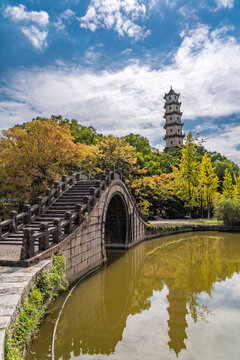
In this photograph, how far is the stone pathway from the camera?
3838mm

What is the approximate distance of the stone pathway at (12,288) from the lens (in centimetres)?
384

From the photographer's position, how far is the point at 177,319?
711 centimetres

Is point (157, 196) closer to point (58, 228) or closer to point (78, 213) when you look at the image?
point (78, 213)

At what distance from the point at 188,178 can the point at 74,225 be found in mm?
21654

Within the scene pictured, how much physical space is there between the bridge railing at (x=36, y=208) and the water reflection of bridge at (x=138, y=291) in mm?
3611

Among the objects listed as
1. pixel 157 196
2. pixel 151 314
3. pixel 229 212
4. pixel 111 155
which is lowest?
pixel 151 314

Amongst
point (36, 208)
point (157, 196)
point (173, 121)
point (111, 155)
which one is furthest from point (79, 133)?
point (173, 121)

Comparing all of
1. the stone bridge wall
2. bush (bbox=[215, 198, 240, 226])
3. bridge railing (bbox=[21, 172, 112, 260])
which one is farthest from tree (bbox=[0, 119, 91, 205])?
bush (bbox=[215, 198, 240, 226])

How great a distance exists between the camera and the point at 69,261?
9.02 m

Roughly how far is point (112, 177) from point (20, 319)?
10.5 m

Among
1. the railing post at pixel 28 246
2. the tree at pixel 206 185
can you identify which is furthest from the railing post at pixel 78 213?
the tree at pixel 206 185

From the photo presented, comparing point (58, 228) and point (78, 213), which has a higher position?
point (78, 213)

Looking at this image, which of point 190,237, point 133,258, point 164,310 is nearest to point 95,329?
point 164,310

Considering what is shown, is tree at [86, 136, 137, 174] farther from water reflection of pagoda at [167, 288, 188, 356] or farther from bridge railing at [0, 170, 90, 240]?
water reflection of pagoda at [167, 288, 188, 356]
